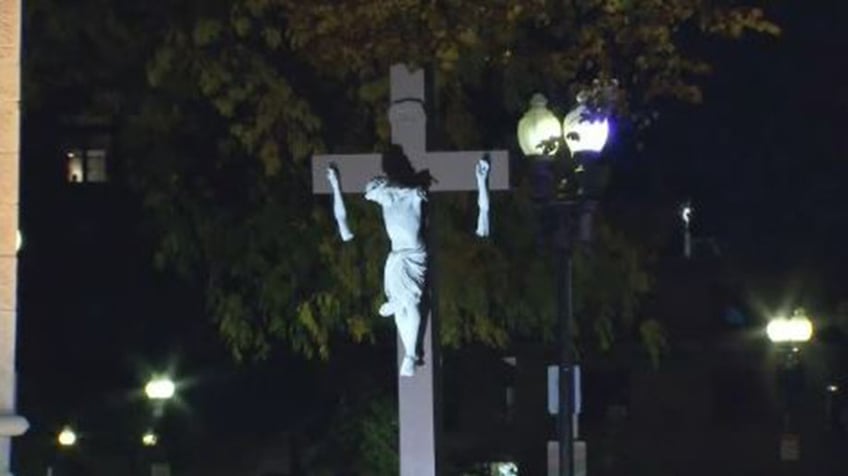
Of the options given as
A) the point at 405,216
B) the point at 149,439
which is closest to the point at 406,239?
the point at 405,216

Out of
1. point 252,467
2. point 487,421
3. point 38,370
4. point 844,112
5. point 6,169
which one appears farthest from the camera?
point 487,421

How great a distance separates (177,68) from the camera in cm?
1481

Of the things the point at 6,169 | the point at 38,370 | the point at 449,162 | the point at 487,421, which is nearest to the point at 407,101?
the point at 449,162

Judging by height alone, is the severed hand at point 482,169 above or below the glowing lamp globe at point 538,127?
below

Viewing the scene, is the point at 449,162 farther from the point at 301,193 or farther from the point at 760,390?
the point at 760,390

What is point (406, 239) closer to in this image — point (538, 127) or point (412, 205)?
point (412, 205)

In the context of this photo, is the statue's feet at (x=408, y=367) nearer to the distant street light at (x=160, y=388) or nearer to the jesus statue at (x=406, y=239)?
the jesus statue at (x=406, y=239)

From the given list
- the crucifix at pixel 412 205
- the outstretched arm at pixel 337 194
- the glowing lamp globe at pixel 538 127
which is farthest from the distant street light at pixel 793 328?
the outstretched arm at pixel 337 194

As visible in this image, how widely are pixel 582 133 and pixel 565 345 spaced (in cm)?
192

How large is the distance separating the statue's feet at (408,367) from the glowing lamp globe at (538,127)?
294cm

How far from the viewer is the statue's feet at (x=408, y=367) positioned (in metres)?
12.2

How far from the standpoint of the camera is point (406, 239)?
12156 millimetres

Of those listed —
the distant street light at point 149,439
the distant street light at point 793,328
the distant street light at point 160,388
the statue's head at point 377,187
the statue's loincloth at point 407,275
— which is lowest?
the statue's loincloth at point 407,275

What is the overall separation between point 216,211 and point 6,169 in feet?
28.0
